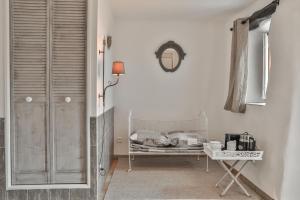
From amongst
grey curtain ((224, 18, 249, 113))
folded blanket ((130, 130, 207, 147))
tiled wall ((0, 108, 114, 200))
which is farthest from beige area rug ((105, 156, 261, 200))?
grey curtain ((224, 18, 249, 113))

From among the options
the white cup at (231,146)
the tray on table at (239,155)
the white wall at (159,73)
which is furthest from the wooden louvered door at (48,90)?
the white wall at (159,73)

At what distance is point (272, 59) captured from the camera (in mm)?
3316

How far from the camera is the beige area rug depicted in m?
3.37

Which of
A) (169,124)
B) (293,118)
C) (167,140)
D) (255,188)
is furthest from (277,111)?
(169,124)

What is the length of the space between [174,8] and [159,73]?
4.17 ft

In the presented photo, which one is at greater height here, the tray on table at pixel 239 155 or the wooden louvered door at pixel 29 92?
the wooden louvered door at pixel 29 92

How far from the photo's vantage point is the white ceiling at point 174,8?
4160 millimetres

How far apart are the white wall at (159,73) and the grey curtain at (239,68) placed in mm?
1132

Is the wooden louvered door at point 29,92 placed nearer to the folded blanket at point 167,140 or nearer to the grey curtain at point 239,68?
the folded blanket at point 167,140

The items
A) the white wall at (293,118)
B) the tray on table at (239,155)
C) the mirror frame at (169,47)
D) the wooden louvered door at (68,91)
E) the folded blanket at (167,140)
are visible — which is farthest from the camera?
the mirror frame at (169,47)

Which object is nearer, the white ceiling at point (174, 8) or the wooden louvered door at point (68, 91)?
the wooden louvered door at point (68, 91)

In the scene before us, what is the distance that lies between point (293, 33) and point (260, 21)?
85cm

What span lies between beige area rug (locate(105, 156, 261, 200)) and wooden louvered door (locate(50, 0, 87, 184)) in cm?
64

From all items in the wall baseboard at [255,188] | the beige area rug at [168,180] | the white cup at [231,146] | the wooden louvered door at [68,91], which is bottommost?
the beige area rug at [168,180]
